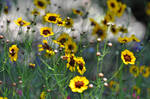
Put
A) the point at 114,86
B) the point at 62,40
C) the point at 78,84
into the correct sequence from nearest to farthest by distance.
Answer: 1. the point at 78,84
2. the point at 62,40
3. the point at 114,86

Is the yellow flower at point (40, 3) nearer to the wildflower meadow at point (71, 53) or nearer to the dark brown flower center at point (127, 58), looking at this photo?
the wildflower meadow at point (71, 53)

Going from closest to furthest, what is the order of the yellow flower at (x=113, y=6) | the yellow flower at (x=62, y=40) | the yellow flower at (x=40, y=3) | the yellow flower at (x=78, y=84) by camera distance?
1. the yellow flower at (x=78, y=84)
2. the yellow flower at (x=62, y=40)
3. the yellow flower at (x=40, y=3)
4. the yellow flower at (x=113, y=6)

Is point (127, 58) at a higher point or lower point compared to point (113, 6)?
lower

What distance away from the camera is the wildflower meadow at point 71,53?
5.02 feet

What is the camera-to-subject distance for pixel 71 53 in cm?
164

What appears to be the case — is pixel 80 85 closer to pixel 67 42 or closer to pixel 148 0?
pixel 67 42

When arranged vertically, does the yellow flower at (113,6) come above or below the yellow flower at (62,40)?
above

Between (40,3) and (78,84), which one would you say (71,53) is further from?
(40,3)

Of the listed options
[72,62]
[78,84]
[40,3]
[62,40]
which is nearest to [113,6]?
[40,3]

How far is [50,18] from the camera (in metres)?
1.70

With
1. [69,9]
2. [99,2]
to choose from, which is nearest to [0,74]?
[69,9]

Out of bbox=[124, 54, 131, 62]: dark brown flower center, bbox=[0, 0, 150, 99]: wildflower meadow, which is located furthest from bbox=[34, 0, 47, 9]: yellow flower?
bbox=[124, 54, 131, 62]: dark brown flower center

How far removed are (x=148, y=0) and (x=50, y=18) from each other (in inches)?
168

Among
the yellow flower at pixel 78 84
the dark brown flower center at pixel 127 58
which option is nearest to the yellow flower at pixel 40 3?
the dark brown flower center at pixel 127 58
